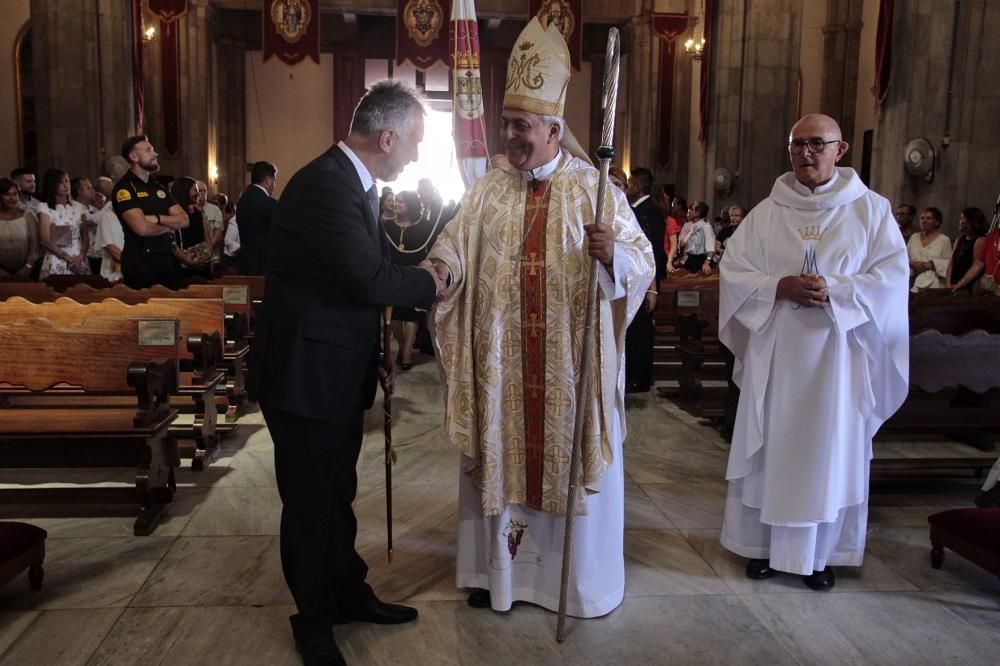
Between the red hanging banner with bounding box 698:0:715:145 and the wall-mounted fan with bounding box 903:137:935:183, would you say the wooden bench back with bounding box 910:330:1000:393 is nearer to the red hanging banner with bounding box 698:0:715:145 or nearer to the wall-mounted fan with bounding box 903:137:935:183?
the wall-mounted fan with bounding box 903:137:935:183

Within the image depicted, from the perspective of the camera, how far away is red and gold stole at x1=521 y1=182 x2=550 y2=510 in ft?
10.6

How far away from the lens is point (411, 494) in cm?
474

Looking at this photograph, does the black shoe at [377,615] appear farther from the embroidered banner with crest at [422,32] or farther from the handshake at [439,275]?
the embroidered banner with crest at [422,32]

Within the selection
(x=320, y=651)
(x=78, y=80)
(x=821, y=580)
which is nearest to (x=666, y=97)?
(x=78, y=80)

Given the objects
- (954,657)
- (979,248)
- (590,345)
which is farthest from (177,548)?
(979,248)

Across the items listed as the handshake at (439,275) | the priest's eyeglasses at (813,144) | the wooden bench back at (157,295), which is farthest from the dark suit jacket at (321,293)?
the wooden bench back at (157,295)

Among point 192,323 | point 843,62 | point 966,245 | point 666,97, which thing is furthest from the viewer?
point 666,97

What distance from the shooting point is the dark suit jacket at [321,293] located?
268cm

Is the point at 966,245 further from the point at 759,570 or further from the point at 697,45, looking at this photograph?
the point at 697,45

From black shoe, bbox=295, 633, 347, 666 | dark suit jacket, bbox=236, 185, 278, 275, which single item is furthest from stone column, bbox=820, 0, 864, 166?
black shoe, bbox=295, 633, 347, 666

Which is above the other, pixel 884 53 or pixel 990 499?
pixel 884 53

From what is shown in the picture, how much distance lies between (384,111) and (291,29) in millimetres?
13082

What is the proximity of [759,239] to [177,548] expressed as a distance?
2.89 meters

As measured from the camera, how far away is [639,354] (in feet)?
24.5
